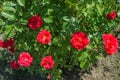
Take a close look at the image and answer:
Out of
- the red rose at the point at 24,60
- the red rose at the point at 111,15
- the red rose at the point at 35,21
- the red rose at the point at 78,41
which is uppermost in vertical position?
the red rose at the point at 35,21

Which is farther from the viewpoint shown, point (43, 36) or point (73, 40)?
point (43, 36)

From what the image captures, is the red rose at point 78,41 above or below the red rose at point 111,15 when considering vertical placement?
below

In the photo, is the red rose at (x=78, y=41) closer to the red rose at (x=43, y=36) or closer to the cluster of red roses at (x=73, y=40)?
the cluster of red roses at (x=73, y=40)

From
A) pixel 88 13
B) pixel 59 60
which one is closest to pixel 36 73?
pixel 59 60

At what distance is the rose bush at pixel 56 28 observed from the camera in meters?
2.65

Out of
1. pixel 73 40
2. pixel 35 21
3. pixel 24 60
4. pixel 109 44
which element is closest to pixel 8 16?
pixel 35 21

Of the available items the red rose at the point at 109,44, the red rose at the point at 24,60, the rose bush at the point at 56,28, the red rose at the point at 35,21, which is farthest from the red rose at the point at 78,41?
the red rose at the point at 24,60

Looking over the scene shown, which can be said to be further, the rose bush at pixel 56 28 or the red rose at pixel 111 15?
the red rose at pixel 111 15

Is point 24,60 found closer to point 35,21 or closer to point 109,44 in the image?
point 35,21

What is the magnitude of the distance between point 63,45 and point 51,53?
0.20 metres

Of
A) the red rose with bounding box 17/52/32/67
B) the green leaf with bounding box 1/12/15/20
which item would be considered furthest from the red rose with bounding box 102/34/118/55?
the green leaf with bounding box 1/12/15/20

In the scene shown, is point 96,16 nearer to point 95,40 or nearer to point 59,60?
point 95,40

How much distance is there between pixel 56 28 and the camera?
3.00 metres

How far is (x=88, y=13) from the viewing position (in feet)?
9.31
